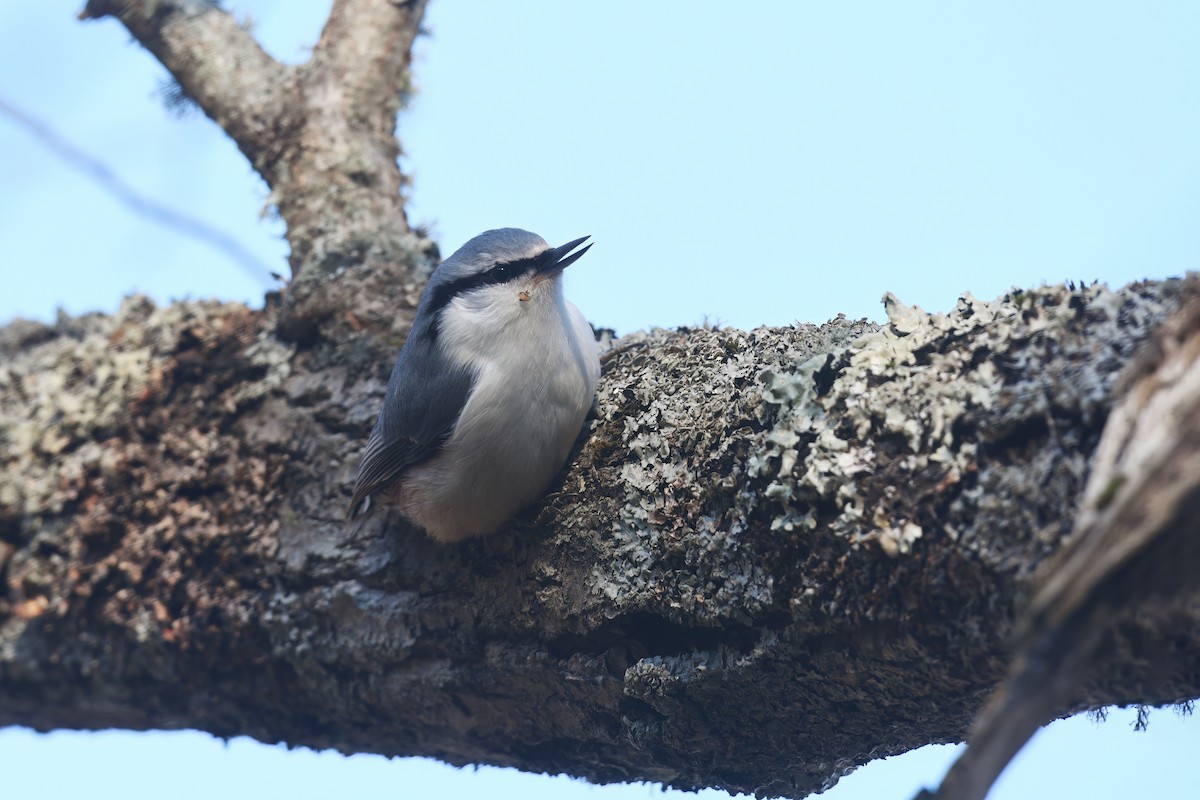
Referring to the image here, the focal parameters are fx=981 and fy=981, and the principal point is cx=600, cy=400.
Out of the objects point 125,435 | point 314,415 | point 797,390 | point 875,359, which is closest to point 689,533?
point 797,390

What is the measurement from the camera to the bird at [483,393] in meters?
2.40

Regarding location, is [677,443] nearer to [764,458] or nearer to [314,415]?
[764,458]

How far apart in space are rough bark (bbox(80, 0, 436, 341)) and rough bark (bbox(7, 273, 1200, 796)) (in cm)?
24

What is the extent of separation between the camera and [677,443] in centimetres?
214

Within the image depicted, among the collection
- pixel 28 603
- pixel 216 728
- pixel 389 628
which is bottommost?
pixel 216 728

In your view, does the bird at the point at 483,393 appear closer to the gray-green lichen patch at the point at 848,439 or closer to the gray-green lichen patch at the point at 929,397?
the gray-green lichen patch at the point at 848,439

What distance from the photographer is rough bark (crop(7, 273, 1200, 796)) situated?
1.58 metres

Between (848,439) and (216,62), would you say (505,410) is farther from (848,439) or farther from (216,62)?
(216,62)

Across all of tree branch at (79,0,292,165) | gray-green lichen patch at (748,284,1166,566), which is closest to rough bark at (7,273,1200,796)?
gray-green lichen patch at (748,284,1166,566)

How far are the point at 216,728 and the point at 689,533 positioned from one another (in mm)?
1526

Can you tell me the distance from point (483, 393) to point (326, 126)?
1.45 meters

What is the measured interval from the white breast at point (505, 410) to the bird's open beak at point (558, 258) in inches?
1.6

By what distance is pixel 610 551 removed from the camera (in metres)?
2.16

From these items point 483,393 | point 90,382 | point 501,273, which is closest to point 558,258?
point 501,273
